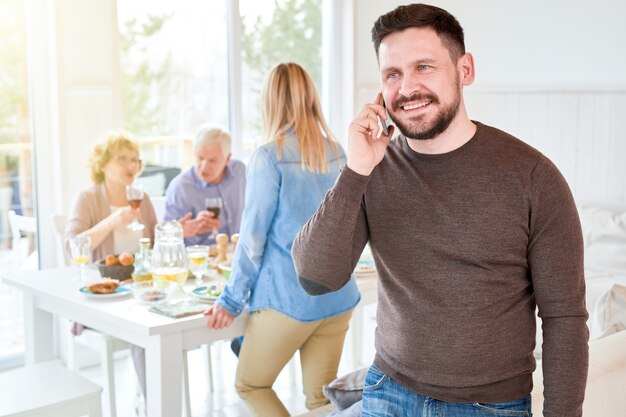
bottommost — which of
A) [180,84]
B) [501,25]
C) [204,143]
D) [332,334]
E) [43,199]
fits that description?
[332,334]

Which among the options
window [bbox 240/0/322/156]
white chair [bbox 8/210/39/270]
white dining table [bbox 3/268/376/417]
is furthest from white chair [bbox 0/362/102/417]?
window [bbox 240/0/322/156]

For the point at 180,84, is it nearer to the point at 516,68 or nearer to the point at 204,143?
the point at 204,143

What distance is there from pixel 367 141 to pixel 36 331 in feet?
6.56

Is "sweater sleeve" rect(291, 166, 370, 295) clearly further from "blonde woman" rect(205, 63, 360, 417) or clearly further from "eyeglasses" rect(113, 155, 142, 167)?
"eyeglasses" rect(113, 155, 142, 167)

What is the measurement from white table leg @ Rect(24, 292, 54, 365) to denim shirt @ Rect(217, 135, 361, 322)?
85cm

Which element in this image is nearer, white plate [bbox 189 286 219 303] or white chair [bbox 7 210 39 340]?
white plate [bbox 189 286 219 303]

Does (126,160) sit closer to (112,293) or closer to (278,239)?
(112,293)

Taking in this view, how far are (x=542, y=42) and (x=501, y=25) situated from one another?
30 cm

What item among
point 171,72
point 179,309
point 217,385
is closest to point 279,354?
point 179,309

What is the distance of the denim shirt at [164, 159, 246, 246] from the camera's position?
13.0 ft

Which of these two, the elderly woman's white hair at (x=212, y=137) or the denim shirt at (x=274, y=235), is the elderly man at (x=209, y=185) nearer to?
the elderly woman's white hair at (x=212, y=137)

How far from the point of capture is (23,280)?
9.97 feet

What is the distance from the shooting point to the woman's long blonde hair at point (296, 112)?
2689mm

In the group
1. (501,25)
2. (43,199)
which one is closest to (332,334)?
(43,199)
